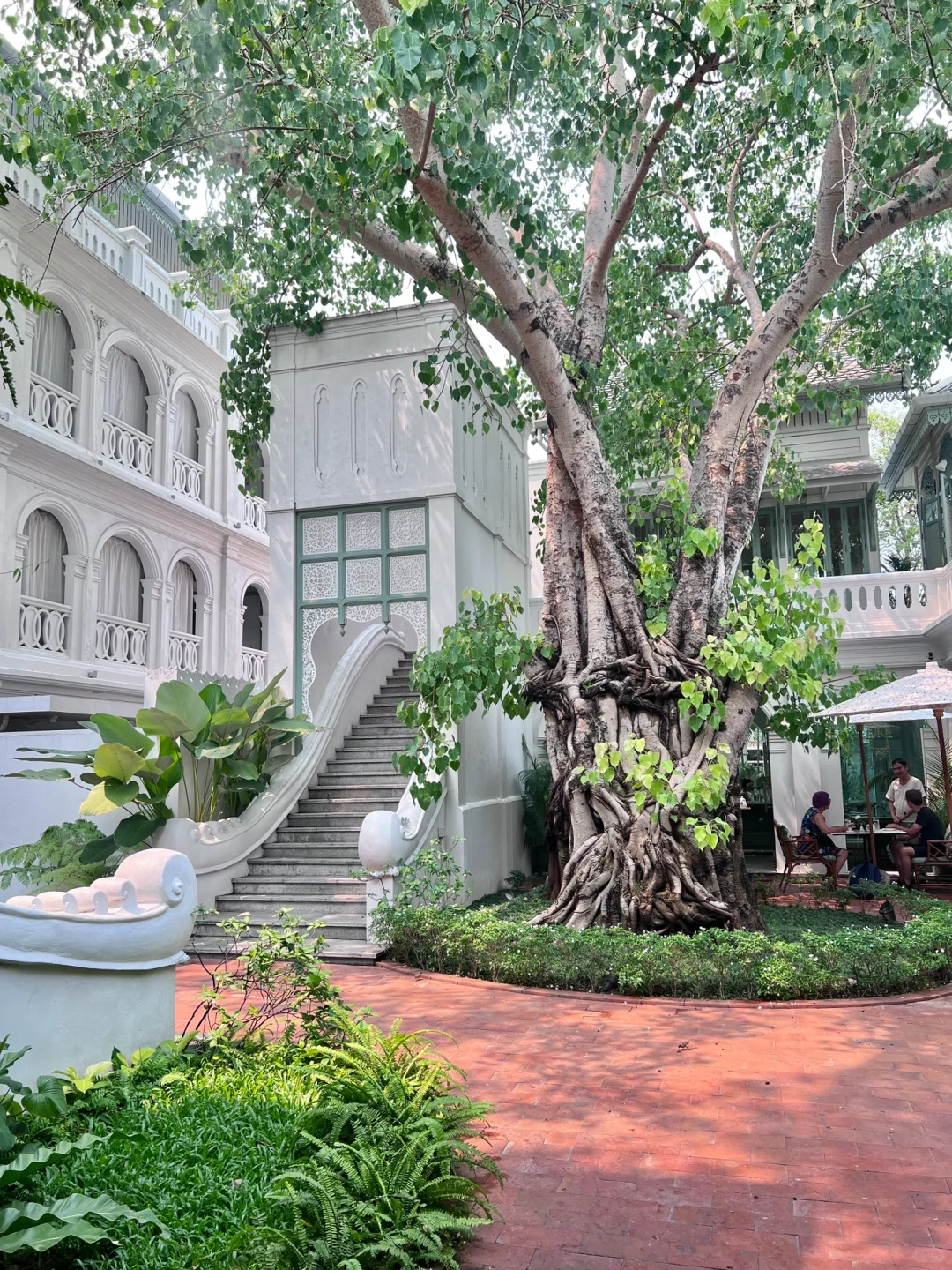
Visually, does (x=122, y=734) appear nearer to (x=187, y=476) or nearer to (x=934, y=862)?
(x=934, y=862)

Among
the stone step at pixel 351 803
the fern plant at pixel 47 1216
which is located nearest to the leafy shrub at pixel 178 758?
the stone step at pixel 351 803

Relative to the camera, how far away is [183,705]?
9438mm

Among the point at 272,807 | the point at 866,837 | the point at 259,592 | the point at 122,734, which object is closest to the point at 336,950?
the point at 272,807

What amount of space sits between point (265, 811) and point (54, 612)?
270 inches

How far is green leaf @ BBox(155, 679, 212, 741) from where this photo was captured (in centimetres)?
944

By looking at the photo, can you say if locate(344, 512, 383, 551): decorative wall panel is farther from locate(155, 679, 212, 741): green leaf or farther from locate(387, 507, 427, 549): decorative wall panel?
locate(155, 679, 212, 741): green leaf

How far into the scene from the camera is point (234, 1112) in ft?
12.8

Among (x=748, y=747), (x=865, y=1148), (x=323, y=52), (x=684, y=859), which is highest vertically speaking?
(x=323, y=52)

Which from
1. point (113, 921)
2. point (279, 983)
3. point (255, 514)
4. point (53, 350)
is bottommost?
point (279, 983)

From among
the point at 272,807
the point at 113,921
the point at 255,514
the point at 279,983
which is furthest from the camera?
the point at 255,514

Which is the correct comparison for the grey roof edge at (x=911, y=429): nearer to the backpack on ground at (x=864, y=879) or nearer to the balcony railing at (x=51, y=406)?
the backpack on ground at (x=864, y=879)

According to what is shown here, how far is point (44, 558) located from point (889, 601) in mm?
13235

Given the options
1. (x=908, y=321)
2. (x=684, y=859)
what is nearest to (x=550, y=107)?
(x=908, y=321)

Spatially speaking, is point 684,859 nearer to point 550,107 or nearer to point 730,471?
point 730,471
